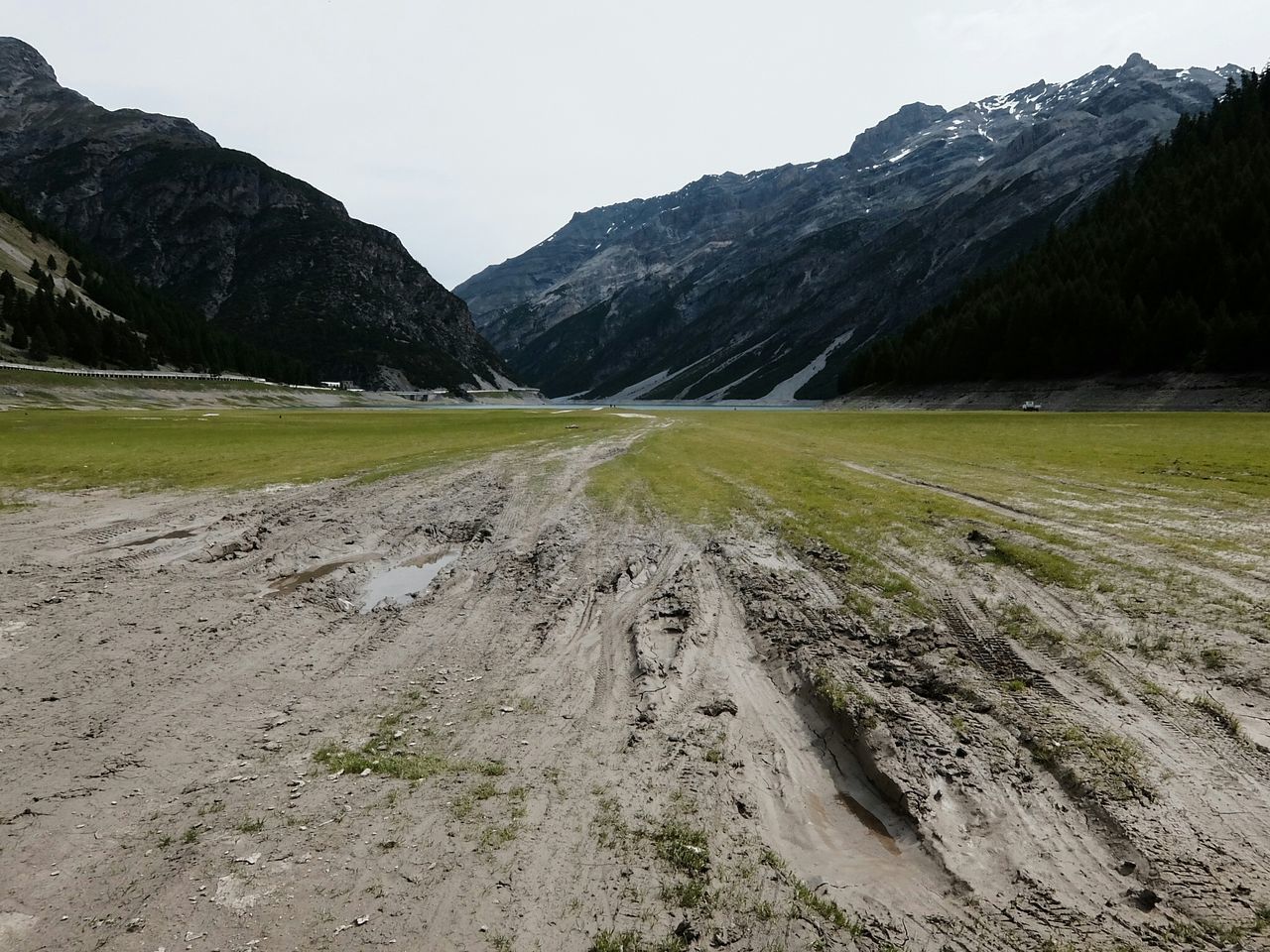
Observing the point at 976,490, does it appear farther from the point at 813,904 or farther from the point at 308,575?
the point at 308,575

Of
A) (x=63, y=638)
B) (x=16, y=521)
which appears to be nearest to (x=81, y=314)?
(x=16, y=521)

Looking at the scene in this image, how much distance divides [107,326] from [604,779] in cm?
14967

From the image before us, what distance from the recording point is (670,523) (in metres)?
16.6

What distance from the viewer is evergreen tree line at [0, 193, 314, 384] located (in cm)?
10388

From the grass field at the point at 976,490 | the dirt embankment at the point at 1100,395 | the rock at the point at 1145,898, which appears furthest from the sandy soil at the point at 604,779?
the dirt embankment at the point at 1100,395

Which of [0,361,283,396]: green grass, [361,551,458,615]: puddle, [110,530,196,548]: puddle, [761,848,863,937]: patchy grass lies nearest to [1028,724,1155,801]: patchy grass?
[761,848,863,937]: patchy grass

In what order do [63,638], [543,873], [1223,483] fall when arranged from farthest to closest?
[1223,483] < [63,638] < [543,873]

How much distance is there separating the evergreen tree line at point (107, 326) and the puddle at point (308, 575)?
409 ft

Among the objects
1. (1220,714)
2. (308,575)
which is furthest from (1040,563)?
(308,575)

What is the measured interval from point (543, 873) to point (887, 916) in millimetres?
2697

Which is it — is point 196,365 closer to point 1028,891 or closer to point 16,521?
point 16,521

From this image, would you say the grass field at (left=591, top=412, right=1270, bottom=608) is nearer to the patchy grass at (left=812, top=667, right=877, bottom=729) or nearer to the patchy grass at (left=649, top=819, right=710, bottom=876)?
the patchy grass at (left=812, top=667, right=877, bottom=729)

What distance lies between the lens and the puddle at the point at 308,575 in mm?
12281

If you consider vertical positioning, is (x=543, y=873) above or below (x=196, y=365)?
below
